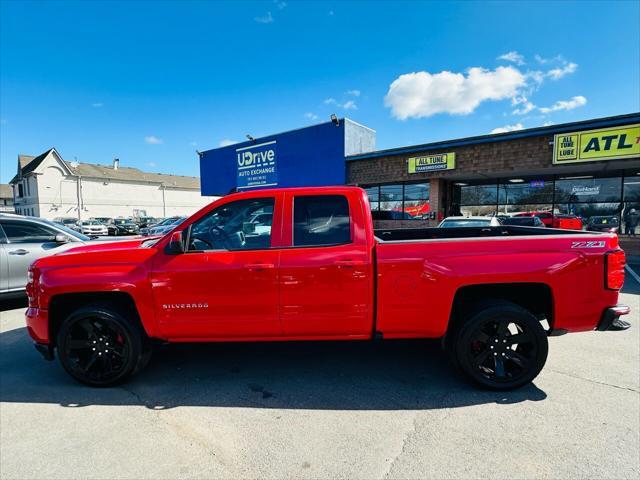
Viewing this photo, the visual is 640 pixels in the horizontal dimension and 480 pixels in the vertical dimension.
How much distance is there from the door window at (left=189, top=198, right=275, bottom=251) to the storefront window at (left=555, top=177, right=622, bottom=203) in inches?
643

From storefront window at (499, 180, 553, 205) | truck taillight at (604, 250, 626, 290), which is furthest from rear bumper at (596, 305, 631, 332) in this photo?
storefront window at (499, 180, 553, 205)

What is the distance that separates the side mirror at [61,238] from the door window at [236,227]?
468 centimetres

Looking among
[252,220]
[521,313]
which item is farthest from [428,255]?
[252,220]

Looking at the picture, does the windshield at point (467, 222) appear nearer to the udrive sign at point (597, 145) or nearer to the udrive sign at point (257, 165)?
the udrive sign at point (597, 145)

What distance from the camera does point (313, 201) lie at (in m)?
3.39

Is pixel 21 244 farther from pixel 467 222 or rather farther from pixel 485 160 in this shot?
pixel 485 160

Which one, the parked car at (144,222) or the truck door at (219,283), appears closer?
the truck door at (219,283)

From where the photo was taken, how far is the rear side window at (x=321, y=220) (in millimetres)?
3250

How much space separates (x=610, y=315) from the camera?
3131mm

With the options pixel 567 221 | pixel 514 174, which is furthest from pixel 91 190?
pixel 567 221

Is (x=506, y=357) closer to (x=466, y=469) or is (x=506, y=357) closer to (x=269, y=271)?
(x=466, y=469)

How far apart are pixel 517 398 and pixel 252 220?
292 cm

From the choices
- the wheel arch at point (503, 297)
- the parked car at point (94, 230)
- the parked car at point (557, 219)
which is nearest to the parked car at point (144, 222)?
the parked car at point (94, 230)

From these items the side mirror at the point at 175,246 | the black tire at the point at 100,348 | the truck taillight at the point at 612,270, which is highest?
the side mirror at the point at 175,246
